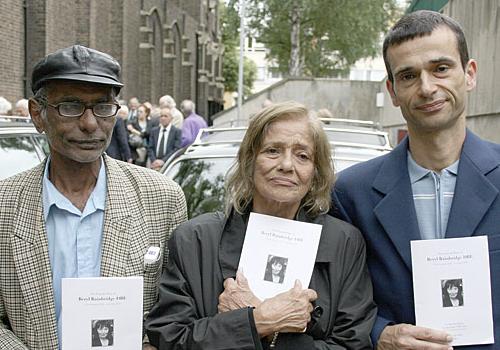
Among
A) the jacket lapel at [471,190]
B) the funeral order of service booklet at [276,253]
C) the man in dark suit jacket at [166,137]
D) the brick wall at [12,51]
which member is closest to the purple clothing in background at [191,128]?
the man in dark suit jacket at [166,137]

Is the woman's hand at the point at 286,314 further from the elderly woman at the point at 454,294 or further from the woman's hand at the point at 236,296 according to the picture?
the elderly woman at the point at 454,294

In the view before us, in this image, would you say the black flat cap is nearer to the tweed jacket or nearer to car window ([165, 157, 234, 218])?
the tweed jacket

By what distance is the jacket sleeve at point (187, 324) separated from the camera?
111 inches

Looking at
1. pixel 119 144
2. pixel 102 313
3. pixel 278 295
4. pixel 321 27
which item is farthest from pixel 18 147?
pixel 321 27

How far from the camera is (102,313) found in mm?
2818

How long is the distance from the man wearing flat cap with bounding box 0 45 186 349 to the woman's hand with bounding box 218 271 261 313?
1.17 ft

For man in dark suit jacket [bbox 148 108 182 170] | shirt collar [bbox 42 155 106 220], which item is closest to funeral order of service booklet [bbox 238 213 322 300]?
shirt collar [bbox 42 155 106 220]

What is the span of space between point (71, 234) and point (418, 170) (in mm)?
1398

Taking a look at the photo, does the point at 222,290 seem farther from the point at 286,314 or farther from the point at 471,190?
the point at 471,190

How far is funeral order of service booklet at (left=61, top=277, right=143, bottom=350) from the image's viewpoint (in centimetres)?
280

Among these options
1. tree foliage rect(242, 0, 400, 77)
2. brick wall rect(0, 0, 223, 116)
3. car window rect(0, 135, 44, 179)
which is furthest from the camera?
tree foliage rect(242, 0, 400, 77)

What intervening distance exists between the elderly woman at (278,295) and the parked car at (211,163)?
9.11 feet

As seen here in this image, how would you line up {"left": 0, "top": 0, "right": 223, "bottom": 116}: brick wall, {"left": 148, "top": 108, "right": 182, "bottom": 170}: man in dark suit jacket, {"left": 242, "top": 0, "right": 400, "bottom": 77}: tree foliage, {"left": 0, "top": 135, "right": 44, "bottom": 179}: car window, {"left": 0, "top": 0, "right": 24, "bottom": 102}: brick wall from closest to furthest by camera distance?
{"left": 0, "top": 135, "right": 44, "bottom": 179}: car window → {"left": 148, "top": 108, "right": 182, "bottom": 170}: man in dark suit jacket → {"left": 0, "top": 0, "right": 24, "bottom": 102}: brick wall → {"left": 0, "top": 0, "right": 223, "bottom": 116}: brick wall → {"left": 242, "top": 0, "right": 400, "bottom": 77}: tree foliage

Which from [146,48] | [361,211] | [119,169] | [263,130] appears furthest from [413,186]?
[146,48]
